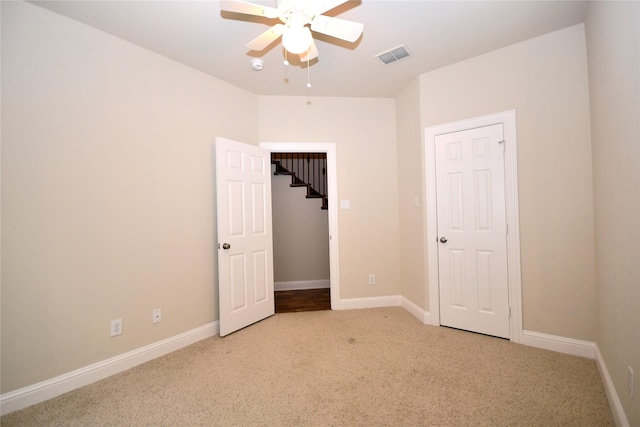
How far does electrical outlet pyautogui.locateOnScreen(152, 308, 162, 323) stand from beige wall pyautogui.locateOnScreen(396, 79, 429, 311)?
270 cm

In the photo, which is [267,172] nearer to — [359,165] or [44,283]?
[359,165]

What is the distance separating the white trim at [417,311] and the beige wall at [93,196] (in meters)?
2.27

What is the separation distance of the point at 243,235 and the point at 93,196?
4.54 feet

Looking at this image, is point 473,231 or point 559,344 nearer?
point 559,344

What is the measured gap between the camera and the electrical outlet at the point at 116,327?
2256mm

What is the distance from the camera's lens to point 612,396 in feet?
5.53

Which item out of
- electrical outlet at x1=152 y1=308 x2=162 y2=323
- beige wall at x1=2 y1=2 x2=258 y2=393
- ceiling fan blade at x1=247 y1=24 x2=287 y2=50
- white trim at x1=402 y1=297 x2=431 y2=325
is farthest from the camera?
white trim at x1=402 y1=297 x2=431 y2=325

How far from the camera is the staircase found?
4969 millimetres

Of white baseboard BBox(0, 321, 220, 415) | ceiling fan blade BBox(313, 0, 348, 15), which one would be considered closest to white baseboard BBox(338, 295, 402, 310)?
white baseboard BBox(0, 321, 220, 415)

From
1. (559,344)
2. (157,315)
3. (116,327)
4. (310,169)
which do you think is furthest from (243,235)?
(559,344)

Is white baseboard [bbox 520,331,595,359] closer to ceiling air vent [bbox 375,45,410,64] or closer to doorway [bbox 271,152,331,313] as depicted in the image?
ceiling air vent [bbox 375,45,410,64]

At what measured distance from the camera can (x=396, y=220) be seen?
374cm

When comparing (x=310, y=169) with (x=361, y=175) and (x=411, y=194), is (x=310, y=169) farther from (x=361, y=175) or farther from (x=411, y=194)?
(x=411, y=194)

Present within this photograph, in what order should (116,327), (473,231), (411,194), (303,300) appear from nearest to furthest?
(116,327)
(473,231)
(411,194)
(303,300)
